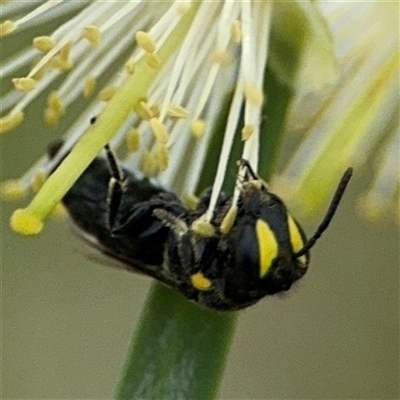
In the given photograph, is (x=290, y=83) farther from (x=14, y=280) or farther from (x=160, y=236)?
(x=14, y=280)

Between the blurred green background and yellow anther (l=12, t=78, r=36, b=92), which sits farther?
the blurred green background

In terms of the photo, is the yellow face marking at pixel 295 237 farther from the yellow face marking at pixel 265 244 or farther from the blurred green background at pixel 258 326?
the blurred green background at pixel 258 326

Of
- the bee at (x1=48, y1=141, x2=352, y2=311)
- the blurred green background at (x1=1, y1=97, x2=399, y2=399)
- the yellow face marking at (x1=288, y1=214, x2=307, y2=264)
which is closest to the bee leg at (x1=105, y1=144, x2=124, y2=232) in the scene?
the bee at (x1=48, y1=141, x2=352, y2=311)

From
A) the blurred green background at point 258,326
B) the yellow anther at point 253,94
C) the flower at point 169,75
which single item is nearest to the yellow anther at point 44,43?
the flower at point 169,75

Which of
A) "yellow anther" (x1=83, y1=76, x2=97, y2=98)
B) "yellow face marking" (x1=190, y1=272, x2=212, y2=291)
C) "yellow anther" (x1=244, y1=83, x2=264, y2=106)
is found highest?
"yellow anther" (x1=83, y1=76, x2=97, y2=98)

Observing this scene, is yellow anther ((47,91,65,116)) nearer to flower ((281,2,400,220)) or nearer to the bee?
the bee
